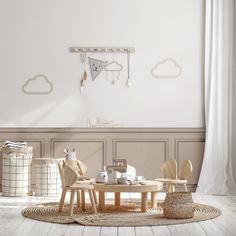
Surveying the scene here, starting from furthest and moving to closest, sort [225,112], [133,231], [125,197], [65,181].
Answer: [225,112] < [125,197] < [65,181] < [133,231]

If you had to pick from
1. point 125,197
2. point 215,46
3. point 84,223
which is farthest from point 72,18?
point 84,223

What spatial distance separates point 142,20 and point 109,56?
0.63 meters

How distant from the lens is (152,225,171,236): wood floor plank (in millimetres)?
5330

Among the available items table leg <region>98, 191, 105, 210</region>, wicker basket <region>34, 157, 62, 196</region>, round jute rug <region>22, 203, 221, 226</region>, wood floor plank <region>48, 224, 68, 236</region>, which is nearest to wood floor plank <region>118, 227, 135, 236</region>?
round jute rug <region>22, 203, 221, 226</region>

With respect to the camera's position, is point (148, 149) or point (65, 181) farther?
point (148, 149)

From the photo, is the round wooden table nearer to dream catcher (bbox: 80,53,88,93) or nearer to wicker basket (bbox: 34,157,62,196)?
wicker basket (bbox: 34,157,62,196)

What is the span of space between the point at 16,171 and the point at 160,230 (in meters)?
3.04

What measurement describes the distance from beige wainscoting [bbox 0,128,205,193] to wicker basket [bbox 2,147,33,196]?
0.38m

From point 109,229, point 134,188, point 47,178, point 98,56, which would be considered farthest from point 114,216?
point 98,56

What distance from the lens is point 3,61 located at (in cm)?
845

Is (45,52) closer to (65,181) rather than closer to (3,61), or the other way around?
(3,61)

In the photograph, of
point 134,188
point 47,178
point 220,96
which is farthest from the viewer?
point 220,96

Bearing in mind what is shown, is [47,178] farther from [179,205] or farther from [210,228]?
[210,228]

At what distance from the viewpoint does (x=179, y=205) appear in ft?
19.6
